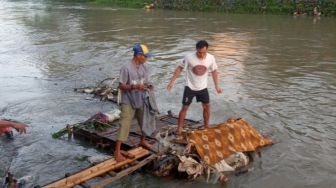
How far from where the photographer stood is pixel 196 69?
25.2 feet

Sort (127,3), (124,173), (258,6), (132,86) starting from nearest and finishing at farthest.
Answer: (124,173), (132,86), (258,6), (127,3)

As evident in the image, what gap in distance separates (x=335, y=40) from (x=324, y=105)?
34.2 ft

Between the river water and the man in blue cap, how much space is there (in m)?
0.83

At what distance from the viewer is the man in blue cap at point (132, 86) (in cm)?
655

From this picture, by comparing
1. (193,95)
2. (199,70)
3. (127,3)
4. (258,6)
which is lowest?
(127,3)

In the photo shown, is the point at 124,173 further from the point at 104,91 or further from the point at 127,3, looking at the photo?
the point at 127,3

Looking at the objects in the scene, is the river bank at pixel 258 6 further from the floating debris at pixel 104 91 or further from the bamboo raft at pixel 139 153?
the bamboo raft at pixel 139 153

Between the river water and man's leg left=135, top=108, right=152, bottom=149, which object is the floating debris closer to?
the river water

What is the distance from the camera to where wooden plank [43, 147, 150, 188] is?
19.4 feet

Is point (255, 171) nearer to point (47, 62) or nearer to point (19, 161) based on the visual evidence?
point (19, 161)

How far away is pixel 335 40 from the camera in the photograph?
19.9 metres

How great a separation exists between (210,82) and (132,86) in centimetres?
646

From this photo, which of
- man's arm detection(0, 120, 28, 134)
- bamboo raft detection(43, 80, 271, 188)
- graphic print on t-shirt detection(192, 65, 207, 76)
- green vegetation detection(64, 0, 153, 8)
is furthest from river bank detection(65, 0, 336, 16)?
man's arm detection(0, 120, 28, 134)

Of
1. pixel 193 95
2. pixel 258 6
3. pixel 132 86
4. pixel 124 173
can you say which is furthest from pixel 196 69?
pixel 258 6
